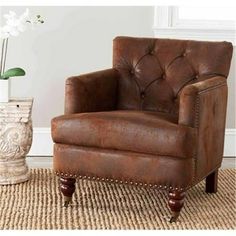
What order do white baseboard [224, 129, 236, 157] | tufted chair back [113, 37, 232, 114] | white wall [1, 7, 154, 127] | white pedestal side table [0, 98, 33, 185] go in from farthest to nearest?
white baseboard [224, 129, 236, 157]
white wall [1, 7, 154, 127]
white pedestal side table [0, 98, 33, 185]
tufted chair back [113, 37, 232, 114]

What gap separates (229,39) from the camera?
4172 millimetres

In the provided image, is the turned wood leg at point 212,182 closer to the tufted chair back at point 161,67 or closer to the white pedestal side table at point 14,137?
the tufted chair back at point 161,67

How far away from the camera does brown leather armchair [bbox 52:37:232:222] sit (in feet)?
9.12

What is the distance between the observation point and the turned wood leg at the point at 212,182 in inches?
132

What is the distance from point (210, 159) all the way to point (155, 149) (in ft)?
1.35

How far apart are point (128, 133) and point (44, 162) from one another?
133cm

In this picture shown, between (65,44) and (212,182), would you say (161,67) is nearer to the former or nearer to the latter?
(212,182)

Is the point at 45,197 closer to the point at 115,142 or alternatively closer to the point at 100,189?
the point at 100,189

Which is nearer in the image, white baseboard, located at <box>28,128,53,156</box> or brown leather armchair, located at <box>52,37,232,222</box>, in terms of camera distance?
brown leather armchair, located at <box>52,37,232,222</box>

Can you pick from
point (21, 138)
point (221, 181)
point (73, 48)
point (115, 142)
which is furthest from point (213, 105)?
point (73, 48)

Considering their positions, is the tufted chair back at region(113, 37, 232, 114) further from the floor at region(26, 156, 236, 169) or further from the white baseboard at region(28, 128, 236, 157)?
the white baseboard at region(28, 128, 236, 157)

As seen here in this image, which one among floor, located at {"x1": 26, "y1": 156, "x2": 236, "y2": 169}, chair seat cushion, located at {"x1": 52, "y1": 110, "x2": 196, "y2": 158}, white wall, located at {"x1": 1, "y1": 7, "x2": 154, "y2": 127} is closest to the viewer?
chair seat cushion, located at {"x1": 52, "y1": 110, "x2": 196, "y2": 158}

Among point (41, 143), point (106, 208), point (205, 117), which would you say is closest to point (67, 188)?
point (106, 208)

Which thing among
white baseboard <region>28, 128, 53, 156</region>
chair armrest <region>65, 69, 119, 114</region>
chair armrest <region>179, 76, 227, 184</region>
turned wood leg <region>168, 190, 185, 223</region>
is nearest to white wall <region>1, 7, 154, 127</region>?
white baseboard <region>28, 128, 53, 156</region>
